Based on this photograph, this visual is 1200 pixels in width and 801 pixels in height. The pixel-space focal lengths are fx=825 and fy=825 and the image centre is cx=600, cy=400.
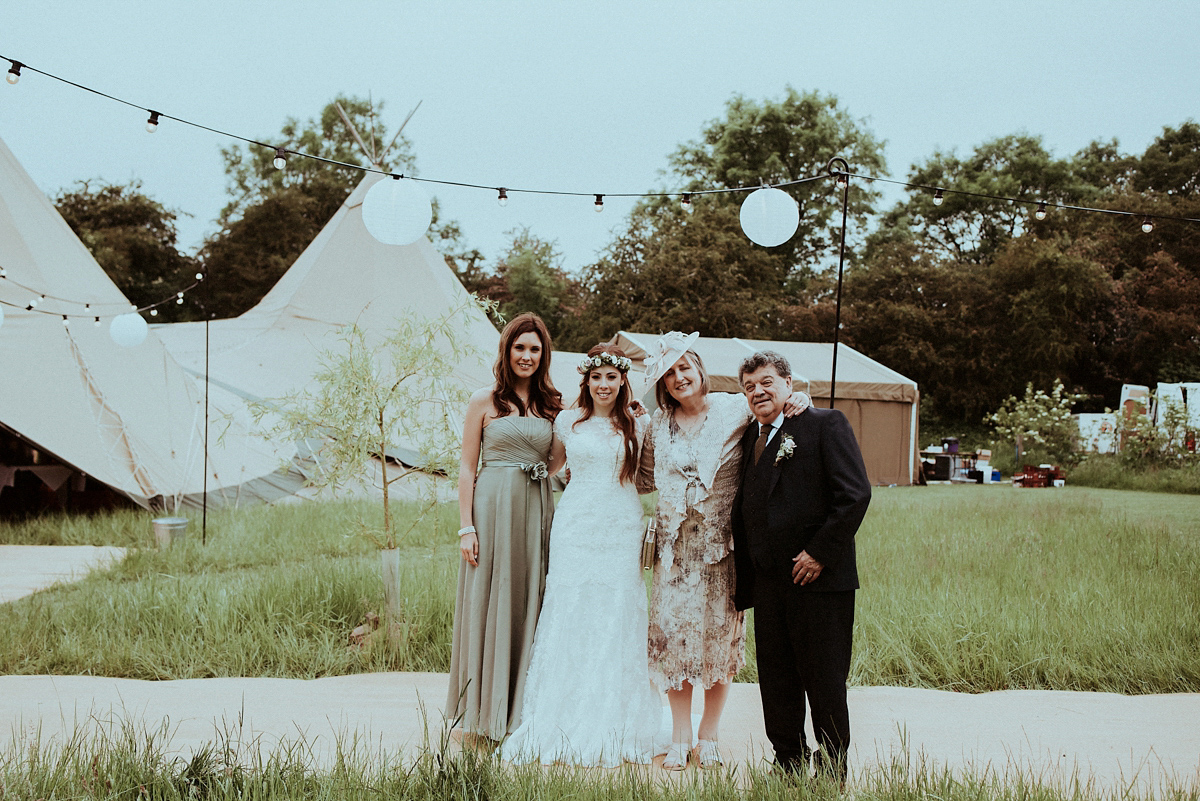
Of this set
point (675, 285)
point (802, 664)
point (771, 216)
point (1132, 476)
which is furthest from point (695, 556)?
point (675, 285)

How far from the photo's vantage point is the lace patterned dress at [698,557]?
8.50ft

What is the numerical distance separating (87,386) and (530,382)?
611 centimetres

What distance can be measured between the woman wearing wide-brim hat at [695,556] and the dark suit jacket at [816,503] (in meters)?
0.17

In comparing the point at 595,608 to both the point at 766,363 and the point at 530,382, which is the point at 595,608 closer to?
the point at 530,382

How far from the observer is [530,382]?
3.03 m

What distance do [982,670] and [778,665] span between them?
1571 mm

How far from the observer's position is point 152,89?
21906mm

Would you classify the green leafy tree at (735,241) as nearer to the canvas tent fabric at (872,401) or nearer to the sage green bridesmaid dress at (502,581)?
the canvas tent fabric at (872,401)

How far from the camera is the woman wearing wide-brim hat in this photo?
2592 mm

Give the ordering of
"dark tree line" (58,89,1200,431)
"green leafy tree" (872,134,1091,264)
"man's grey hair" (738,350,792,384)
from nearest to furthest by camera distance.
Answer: "man's grey hair" (738,350,792,384)
"dark tree line" (58,89,1200,431)
"green leafy tree" (872,134,1091,264)

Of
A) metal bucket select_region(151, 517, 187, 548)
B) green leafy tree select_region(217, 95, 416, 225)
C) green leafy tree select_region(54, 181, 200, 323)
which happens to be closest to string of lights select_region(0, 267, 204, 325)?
metal bucket select_region(151, 517, 187, 548)

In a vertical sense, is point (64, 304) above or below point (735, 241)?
below

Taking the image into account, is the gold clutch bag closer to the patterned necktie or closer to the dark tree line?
the patterned necktie

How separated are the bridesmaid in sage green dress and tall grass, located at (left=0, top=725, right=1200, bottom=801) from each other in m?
0.46
